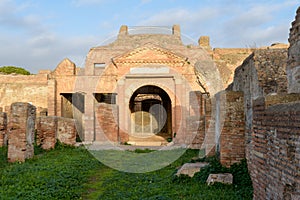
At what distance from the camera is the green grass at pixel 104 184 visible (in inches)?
211

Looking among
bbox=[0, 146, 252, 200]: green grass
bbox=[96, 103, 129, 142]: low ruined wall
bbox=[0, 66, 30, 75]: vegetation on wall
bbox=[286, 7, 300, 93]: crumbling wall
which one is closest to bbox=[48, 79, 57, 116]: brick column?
bbox=[96, 103, 129, 142]: low ruined wall

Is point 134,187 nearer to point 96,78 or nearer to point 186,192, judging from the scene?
Result: point 186,192

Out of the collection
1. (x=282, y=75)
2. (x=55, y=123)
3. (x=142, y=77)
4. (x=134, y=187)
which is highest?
(x=142, y=77)

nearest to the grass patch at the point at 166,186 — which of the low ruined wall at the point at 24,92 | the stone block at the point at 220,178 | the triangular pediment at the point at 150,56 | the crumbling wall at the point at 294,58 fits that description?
the stone block at the point at 220,178

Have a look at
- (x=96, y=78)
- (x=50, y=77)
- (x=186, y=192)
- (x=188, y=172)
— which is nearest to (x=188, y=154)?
(x=188, y=172)

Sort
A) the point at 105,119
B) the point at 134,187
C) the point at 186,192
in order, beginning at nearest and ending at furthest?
the point at 186,192
the point at 134,187
the point at 105,119

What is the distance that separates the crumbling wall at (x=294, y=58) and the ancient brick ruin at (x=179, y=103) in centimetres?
1

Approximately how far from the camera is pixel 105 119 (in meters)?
14.5

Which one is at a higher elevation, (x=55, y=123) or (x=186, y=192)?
(x=55, y=123)

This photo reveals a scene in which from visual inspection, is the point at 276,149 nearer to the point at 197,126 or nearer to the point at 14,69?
the point at 197,126

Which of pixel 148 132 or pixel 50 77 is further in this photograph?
pixel 148 132

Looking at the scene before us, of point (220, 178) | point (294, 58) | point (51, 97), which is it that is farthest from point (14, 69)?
point (294, 58)

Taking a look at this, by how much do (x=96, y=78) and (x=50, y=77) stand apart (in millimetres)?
2539

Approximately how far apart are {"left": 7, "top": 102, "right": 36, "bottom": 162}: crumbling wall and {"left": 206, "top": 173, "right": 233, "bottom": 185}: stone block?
5.23m
